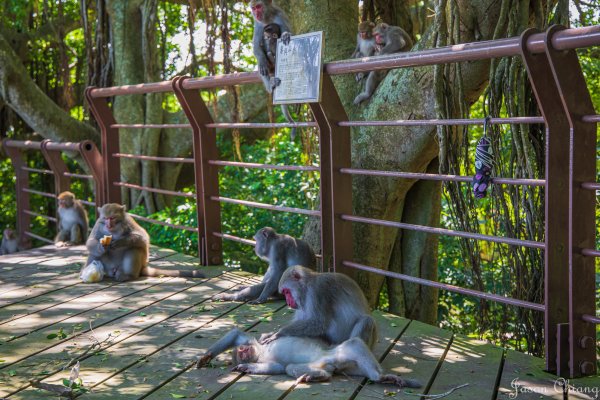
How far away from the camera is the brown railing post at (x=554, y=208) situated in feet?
11.3

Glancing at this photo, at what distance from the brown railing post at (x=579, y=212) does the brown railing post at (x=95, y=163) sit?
5.43 metres

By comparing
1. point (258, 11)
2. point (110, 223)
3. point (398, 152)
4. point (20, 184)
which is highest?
point (258, 11)

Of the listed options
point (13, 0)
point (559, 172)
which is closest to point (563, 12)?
point (559, 172)

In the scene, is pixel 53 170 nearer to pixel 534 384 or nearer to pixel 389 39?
pixel 389 39

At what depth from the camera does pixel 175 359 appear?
3885 mm

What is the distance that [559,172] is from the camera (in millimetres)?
3463

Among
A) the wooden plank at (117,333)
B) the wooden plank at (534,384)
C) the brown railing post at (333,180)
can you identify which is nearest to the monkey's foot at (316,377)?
the wooden plank at (534,384)

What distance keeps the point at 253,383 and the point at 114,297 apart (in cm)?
217

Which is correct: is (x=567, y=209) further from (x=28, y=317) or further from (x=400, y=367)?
(x=28, y=317)

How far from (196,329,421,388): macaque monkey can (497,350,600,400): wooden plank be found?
41 centimetres

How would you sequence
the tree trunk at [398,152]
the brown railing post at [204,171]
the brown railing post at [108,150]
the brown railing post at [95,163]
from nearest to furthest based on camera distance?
the tree trunk at [398,152] < the brown railing post at [204,171] < the brown railing post at [108,150] < the brown railing post at [95,163]

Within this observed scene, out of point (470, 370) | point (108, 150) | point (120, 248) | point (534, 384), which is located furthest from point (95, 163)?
point (534, 384)

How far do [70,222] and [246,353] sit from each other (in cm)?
506

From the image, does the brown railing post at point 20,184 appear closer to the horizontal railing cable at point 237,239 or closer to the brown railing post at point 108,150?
the brown railing post at point 108,150
